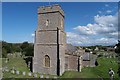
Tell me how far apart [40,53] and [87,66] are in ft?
35.9

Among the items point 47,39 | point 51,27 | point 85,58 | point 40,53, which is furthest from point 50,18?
point 85,58

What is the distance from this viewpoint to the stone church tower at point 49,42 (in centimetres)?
2520

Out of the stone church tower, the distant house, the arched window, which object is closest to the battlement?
the stone church tower

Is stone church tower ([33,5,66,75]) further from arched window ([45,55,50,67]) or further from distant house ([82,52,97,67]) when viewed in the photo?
distant house ([82,52,97,67])

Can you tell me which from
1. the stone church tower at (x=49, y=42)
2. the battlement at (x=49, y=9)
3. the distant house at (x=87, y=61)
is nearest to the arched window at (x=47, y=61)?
the stone church tower at (x=49, y=42)

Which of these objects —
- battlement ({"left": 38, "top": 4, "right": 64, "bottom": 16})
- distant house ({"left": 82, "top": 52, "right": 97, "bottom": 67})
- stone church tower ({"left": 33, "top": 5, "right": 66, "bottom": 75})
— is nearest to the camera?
stone church tower ({"left": 33, "top": 5, "right": 66, "bottom": 75})

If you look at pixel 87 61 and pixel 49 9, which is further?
pixel 87 61

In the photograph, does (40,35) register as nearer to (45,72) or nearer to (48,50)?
(48,50)

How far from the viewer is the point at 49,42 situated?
1008 inches

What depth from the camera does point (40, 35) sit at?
26188mm

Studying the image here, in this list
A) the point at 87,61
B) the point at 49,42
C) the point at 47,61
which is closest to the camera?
the point at 49,42

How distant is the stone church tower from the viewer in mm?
25203

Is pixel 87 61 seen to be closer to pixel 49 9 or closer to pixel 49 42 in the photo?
pixel 49 42

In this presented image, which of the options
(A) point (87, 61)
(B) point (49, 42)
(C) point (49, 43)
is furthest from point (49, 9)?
(A) point (87, 61)
